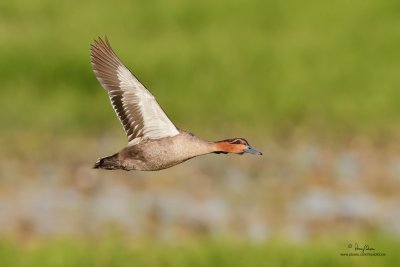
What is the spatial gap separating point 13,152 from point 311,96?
14.6ft

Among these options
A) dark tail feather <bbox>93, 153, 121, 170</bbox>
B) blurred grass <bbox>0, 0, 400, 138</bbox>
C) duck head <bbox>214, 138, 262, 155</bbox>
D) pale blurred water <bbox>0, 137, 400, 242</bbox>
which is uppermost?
blurred grass <bbox>0, 0, 400, 138</bbox>

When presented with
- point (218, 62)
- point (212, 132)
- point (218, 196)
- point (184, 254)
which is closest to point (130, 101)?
point (184, 254)

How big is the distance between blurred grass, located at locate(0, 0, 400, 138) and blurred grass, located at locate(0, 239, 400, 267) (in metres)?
4.93

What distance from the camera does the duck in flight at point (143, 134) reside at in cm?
959

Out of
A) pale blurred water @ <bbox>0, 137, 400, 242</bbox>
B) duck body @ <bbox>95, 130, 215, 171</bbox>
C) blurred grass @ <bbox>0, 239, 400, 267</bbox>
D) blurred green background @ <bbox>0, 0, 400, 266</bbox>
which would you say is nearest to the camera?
duck body @ <bbox>95, 130, 215, 171</bbox>

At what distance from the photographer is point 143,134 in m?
9.98

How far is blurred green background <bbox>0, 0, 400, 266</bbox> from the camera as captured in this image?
49.5ft

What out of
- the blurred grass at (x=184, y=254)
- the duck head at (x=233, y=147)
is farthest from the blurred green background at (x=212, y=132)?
the duck head at (x=233, y=147)

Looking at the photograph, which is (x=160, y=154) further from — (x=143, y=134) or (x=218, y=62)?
(x=218, y=62)

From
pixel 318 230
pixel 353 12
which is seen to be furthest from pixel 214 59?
pixel 318 230

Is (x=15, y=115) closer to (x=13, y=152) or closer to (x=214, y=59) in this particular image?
(x=13, y=152)

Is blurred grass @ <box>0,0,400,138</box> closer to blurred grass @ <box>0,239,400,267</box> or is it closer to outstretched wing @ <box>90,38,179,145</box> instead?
blurred grass @ <box>0,239,400,267</box>

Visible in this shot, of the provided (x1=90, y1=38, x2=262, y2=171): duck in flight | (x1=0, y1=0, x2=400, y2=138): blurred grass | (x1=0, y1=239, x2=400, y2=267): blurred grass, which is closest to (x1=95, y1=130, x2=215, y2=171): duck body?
(x1=90, y1=38, x2=262, y2=171): duck in flight

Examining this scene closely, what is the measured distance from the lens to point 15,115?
19.6 metres
